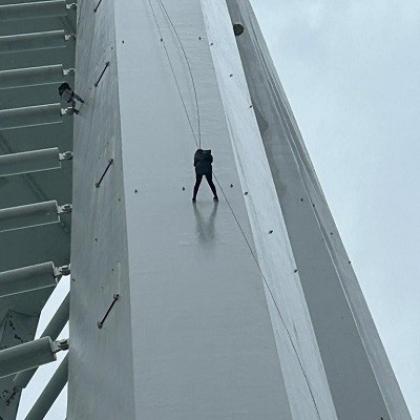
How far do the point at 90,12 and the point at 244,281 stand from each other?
5.87m

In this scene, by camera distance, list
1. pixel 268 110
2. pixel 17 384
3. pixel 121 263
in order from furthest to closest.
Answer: pixel 268 110
pixel 17 384
pixel 121 263

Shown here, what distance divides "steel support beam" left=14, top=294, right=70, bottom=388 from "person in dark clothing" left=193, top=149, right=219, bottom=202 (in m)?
3.12

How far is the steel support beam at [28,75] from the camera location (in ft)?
32.4

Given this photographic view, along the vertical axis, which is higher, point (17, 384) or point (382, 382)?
point (17, 384)

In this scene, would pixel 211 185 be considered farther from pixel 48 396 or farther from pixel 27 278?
pixel 48 396

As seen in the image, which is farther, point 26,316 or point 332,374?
point 26,316

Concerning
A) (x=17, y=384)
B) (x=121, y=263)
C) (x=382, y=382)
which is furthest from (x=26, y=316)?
(x=121, y=263)

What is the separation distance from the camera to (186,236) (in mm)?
6031

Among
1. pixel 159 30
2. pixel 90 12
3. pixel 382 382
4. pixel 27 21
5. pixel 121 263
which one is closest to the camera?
pixel 121 263

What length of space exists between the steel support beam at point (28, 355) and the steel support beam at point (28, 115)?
3.01 m

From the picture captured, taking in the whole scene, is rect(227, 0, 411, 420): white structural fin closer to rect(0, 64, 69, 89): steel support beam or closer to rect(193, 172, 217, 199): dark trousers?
rect(0, 64, 69, 89): steel support beam

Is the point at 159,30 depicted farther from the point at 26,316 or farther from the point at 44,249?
the point at 26,316

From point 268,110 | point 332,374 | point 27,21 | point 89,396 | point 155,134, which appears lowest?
point 89,396

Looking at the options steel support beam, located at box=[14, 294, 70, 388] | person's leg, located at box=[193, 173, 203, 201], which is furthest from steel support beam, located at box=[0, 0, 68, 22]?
person's leg, located at box=[193, 173, 203, 201]
